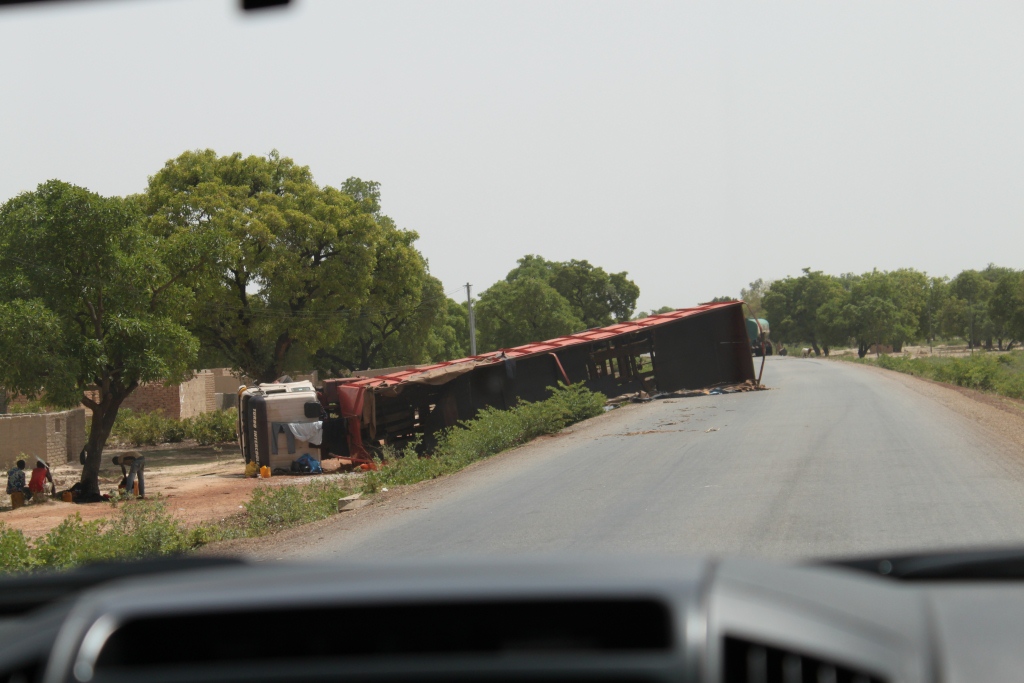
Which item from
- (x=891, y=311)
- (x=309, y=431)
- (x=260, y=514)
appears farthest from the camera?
(x=891, y=311)

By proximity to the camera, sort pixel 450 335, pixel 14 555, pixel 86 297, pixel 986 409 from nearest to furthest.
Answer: pixel 14 555 → pixel 86 297 → pixel 986 409 → pixel 450 335

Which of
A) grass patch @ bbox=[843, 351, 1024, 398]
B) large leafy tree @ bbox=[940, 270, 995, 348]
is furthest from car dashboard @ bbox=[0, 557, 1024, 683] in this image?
large leafy tree @ bbox=[940, 270, 995, 348]

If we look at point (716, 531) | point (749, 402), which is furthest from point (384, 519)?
point (749, 402)

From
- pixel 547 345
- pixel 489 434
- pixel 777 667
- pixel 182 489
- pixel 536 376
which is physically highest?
pixel 547 345

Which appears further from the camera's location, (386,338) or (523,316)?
(523,316)

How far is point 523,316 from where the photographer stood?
75.9 metres

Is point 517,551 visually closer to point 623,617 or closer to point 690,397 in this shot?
point 623,617

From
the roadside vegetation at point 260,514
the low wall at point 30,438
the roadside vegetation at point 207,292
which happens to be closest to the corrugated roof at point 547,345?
the roadside vegetation at point 260,514

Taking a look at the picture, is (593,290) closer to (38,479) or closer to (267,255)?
(267,255)

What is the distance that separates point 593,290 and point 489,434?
7168cm

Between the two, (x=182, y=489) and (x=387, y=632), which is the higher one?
(x=387, y=632)

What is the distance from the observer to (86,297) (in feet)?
69.9

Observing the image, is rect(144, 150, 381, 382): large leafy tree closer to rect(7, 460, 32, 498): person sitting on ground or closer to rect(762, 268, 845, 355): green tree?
rect(7, 460, 32, 498): person sitting on ground

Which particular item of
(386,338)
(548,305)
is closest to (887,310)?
(548,305)
